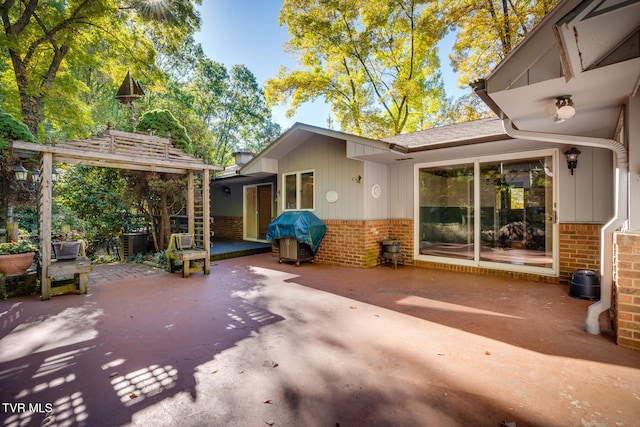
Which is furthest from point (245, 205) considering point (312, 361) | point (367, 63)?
point (367, 63)

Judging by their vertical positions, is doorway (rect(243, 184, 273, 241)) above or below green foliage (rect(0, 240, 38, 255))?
above

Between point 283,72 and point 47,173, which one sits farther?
point 283,72

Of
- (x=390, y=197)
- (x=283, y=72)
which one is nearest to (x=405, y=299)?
(x=390, y=197)

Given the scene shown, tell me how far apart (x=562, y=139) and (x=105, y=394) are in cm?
504

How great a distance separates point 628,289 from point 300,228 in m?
5.23

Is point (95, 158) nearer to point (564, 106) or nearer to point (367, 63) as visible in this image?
point (564, 106)

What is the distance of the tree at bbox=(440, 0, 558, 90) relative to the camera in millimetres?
10547

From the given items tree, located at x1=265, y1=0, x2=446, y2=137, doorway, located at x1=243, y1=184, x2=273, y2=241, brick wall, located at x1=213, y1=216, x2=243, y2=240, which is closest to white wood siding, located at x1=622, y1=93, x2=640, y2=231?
doorway, located at x1=243, y1=184, x2=273, y2=241

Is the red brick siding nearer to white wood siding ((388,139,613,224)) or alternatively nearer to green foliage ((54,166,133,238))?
white wood siding ((388,139,613,224))

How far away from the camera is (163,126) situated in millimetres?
7461

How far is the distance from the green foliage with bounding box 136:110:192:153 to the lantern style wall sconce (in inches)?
324

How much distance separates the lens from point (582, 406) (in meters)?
1.84

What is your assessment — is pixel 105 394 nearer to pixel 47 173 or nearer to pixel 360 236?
pixel 47 173

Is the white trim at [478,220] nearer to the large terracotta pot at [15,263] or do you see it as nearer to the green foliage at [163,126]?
the green foliage at [163,126]
